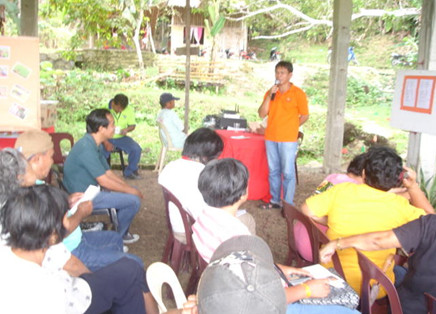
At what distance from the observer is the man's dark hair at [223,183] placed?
6.03 feet

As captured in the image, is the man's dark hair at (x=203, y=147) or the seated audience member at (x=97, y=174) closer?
the man's dark hair at (x=203, y=147)

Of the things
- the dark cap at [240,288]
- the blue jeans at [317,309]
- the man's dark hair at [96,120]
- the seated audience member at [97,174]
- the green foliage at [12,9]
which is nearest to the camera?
the dark cap at [240,288]

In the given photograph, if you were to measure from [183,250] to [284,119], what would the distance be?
204 centimetres

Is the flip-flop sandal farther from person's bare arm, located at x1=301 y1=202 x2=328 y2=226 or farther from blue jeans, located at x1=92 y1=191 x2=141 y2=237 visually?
person's bare arm, located at x1=301 y1=202 x2=328 y2=226

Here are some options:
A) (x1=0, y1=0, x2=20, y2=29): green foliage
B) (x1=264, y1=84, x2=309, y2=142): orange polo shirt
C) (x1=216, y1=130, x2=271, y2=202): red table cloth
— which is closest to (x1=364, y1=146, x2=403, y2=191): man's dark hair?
(x1=264, y1=84, x2=309, y2=142): orange polo shirt

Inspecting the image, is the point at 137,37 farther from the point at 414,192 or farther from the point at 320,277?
the point at 320,277

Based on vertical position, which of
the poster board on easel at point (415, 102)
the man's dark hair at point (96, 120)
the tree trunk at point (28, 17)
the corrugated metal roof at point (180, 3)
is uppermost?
the corrugated metal roof at point (180, 3)

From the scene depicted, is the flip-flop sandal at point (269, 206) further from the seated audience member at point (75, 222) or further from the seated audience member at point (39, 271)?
the seated audience member at point (39, 271)

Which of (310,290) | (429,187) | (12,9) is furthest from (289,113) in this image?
(12,9)

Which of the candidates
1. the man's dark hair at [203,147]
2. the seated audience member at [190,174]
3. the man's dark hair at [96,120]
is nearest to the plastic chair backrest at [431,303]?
the seated audience member at [190,174]

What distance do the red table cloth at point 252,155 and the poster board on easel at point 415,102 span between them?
1.42 metres

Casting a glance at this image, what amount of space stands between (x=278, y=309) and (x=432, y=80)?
10.1 ft

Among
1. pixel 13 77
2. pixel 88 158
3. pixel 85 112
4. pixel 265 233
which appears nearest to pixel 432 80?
pixel 265 233

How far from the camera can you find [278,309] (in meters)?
0.91
